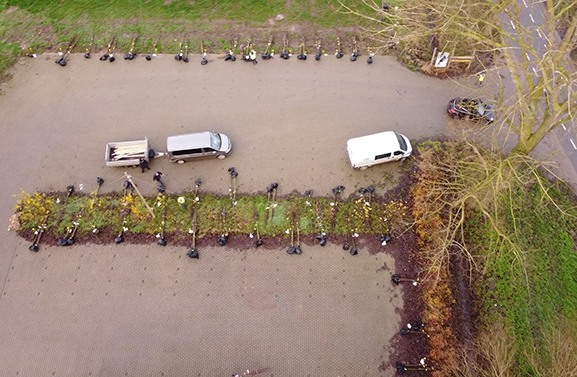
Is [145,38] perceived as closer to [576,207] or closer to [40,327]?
[40,327]

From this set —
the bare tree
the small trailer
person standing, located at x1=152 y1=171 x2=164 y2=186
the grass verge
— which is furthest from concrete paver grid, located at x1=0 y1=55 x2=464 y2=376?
the bare tree

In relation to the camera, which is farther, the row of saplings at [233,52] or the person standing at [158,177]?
the row of saplings at [233,52]

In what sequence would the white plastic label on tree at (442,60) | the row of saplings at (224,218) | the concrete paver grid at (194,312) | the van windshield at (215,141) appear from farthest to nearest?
the white plastic label on tree at (442,60), the van windshield at (215,141), the row of saplings at (224,218), the concrete paver grid at (194,312)

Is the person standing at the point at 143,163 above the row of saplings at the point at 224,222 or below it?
above

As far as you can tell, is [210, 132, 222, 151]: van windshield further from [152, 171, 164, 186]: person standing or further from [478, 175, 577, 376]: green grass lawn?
[478, 175, 577, 376]: green grass lawn

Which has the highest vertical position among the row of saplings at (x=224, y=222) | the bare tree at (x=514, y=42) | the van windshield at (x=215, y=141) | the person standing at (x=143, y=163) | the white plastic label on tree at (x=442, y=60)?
the bare tree at (x=514, y=42)

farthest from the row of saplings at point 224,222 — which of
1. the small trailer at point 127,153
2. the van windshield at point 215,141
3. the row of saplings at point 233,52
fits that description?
the row of saplings at point 233,52

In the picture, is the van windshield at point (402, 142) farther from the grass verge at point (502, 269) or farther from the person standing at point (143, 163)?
the person standing at point (143, 163)

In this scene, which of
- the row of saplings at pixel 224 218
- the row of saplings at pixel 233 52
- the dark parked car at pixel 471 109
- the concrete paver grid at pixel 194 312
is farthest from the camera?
the row of saplings at pixel 233 52
